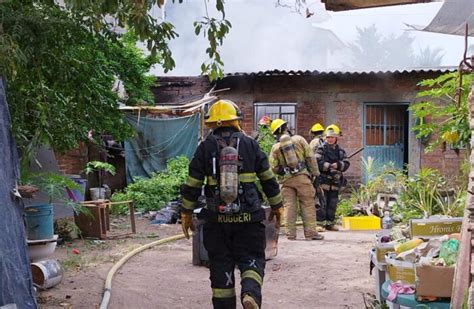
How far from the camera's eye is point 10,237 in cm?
457

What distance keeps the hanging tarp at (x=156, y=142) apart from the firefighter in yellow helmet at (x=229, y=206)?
35.7 feet

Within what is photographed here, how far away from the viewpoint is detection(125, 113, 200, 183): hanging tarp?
16484mm

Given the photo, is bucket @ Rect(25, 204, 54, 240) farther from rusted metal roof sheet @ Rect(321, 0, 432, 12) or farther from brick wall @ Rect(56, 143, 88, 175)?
brick wall @ Rect(56, 143, 88, 175)

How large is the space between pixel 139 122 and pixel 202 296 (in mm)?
10184

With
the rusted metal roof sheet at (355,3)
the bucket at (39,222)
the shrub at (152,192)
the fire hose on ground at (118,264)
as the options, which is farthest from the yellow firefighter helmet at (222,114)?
the shrub at (152,192)

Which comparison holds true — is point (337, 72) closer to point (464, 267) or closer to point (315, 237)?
point (315, 237)

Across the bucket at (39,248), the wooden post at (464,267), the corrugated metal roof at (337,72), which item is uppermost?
the corrugated metal roof at (337,72)

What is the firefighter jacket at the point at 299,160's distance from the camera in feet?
33.0

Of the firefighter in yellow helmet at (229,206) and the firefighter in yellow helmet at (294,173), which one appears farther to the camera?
the firefighter in yellow helmet at (294,173)

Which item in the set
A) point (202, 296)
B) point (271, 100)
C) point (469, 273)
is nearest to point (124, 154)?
point (271, 100)

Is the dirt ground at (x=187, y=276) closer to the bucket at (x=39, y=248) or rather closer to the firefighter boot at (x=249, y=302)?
the bucket at (x=39, y=248)

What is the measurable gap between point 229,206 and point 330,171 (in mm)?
6259

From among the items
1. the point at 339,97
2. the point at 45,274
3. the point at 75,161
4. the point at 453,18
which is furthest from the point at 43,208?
the point at 339,97

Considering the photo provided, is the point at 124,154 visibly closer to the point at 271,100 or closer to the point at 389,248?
the point at 271,100
